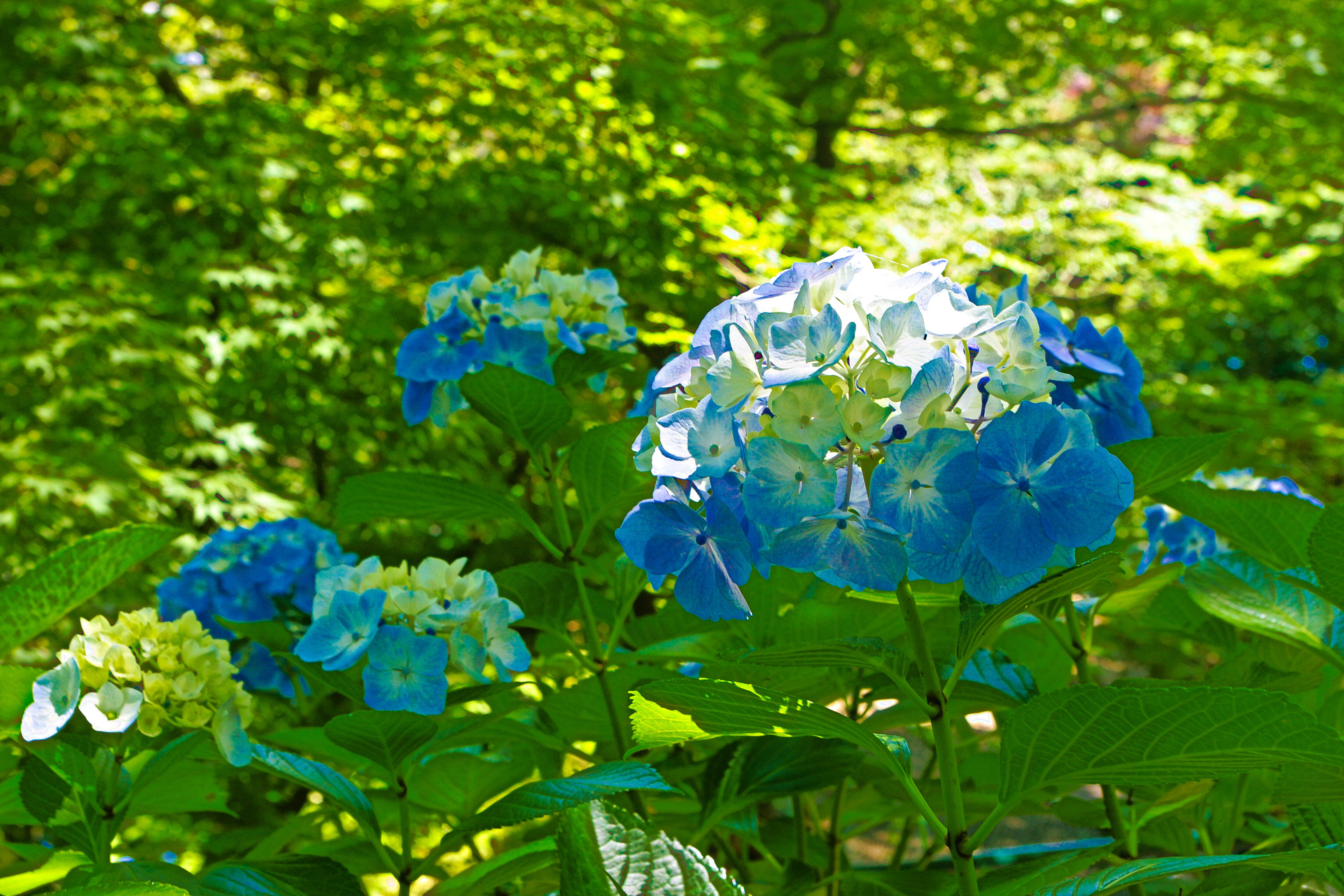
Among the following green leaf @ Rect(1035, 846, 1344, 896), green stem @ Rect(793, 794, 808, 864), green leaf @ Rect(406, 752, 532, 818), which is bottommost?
green leaf @ Rect(406, 752, 532, 818)

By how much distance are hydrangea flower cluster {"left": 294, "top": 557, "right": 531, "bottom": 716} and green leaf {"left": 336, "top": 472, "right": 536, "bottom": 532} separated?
8 cm

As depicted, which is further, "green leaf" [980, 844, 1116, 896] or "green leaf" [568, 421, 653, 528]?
"green leaf" [568, 421, 653, 528]

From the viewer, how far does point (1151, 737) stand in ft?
1.77

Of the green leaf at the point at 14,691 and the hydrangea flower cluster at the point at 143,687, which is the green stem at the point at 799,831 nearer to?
the hydrangea flower cluster at the point at 143,687

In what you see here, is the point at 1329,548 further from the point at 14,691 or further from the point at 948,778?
the point at 14,691

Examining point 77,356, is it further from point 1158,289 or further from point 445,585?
→ point 1158,289

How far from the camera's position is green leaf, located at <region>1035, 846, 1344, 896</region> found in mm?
502

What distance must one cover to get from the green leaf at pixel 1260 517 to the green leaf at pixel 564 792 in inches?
20.2

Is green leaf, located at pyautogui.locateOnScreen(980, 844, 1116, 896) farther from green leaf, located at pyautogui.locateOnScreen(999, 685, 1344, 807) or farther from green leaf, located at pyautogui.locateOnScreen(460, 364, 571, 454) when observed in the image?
green leaf, located at pyautogui.locateOnScreen(460, 364, 571, 454)

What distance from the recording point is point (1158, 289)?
4316 millimetres

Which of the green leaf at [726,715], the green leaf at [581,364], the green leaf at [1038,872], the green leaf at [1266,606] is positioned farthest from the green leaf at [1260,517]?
the green leaf at [581,364]

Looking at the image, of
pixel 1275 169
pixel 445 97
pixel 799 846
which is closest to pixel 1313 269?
pixel 1275 169

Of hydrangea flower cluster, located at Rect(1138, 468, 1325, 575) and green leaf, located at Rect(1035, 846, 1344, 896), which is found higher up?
green leaf, located at Rect(1035, 846, 1344, 896)


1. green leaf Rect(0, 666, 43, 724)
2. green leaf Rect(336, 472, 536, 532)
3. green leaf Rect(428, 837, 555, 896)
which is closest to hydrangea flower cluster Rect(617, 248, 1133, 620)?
green leaf Rect(428, 837, 555, 896)
